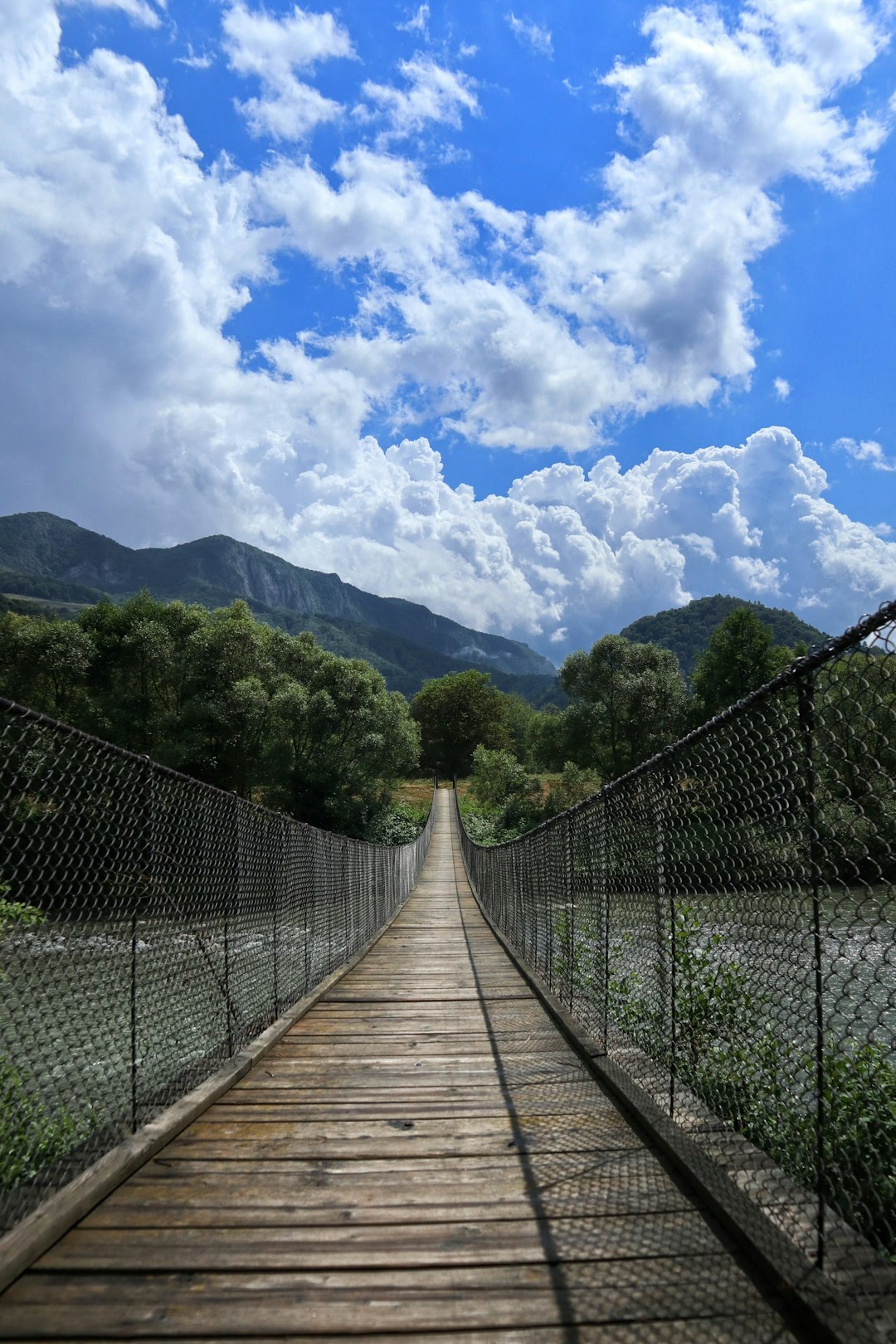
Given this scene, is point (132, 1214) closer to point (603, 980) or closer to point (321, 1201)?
point (321, 1201)

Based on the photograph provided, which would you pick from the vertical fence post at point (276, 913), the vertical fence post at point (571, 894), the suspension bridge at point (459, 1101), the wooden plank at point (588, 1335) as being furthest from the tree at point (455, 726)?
the wooden plank at point (588, 1335)

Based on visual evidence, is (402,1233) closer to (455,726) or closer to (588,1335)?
(588,1335)

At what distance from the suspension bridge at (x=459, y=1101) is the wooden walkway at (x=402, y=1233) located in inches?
0.4

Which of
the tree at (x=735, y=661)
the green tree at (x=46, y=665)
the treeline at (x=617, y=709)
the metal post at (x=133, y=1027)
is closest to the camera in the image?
the metal post at (x=133, y=1027)

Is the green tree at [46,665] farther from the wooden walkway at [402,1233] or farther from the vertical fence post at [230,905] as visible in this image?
the wooden walkway at [402,1233]

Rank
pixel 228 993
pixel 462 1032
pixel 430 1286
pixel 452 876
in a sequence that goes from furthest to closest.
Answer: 1. pixel 452 876
2. pixel 462 1032
3. pixel 228 993
4. pixel 430 1286

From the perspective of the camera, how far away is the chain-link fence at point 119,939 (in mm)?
2203

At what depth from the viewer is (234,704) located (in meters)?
30.7

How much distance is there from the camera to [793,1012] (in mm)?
1942

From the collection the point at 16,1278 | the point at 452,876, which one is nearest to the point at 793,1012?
the point at 16,1278

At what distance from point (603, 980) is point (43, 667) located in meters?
33.6

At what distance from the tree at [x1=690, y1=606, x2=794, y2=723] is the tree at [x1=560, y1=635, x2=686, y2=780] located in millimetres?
1839

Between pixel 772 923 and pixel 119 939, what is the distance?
2.49 m

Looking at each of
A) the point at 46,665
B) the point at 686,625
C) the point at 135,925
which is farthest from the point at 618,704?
the point at 686,625
